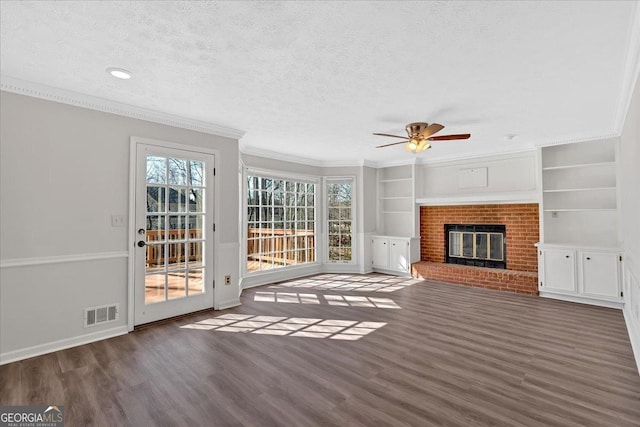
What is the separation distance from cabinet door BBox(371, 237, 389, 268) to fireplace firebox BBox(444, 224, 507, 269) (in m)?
1.22

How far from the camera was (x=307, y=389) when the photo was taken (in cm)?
238

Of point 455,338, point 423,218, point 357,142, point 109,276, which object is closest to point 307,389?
point 455,338

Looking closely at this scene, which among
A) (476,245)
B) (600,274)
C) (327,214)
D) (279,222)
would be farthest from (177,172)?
(600,274)

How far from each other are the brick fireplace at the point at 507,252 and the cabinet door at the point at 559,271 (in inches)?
9.0

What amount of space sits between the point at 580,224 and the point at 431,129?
3.33m

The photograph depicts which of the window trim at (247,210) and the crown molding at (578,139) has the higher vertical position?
the crown molding at (578,139)

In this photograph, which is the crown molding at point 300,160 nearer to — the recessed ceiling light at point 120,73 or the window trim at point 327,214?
the window trim at point 327,214

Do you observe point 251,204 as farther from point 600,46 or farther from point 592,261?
point 592,261

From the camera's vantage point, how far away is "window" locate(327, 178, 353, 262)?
7.04 meters

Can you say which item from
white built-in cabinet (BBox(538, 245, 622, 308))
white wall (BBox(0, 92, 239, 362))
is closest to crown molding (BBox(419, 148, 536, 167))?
white built-in cabinet (BBox(538, 245, 622, 308))

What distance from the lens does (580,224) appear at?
5000 millimetres

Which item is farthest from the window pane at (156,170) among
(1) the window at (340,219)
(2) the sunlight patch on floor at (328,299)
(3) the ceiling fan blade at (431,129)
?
(1) the window at (340,219)

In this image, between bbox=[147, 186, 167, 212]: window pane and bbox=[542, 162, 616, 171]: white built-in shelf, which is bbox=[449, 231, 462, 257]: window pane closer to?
bbox=[542, 162, 616, 171]: white built-in shelf

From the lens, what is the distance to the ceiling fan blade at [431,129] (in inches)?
140
